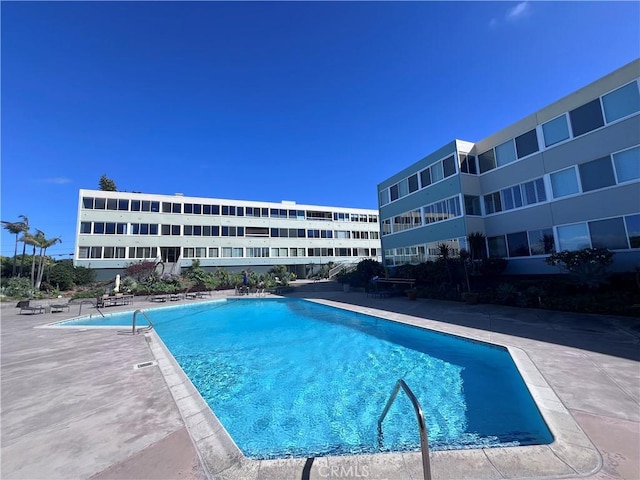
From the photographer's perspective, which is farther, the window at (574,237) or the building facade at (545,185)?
the window at (574,237)

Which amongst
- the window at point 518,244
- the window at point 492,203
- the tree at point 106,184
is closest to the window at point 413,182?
the window at point 492,203

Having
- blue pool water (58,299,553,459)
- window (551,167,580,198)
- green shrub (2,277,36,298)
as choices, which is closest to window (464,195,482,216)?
window (551,167,580,198)

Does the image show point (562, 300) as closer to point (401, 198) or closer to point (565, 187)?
point (565, 187)

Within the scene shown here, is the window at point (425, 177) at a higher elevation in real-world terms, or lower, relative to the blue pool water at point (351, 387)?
higher

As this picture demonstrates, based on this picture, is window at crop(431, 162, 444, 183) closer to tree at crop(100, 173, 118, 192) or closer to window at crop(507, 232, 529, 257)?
window at crop(507, 232, 529, 257)

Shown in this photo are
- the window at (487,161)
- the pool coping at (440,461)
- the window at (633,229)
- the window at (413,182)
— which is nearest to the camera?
the pool coping at (440,461)

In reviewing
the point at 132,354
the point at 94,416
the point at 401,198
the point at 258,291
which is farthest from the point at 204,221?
the point at 94,416

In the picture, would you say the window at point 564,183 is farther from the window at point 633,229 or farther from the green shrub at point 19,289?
the green shrub at point 19,289

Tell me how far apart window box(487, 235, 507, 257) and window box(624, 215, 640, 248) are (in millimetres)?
6259

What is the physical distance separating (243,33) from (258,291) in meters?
21.9

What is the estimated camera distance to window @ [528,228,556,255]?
16391mm

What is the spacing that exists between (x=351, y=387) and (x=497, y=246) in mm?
17389

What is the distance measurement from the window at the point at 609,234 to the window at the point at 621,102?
16.5 ft

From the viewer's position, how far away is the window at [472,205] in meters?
20.6
